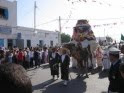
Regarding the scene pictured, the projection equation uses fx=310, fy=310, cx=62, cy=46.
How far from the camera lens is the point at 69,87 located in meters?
13.2

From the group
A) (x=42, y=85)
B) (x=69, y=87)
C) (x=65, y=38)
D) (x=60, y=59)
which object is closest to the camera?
(x=69, y=87)

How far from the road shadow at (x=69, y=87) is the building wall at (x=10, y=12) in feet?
66.2

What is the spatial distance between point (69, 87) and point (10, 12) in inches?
922

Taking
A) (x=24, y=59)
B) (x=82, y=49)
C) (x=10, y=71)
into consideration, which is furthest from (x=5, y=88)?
(x=24, y=59)

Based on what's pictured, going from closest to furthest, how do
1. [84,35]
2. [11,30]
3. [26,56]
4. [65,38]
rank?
1. [84,35]
2. [26,56]
3. [11,30]
4. [65,38]

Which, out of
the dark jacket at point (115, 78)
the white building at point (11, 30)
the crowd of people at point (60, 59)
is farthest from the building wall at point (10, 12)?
the dark jacket at point (115, 78)

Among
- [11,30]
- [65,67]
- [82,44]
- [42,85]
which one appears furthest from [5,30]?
[65,67]

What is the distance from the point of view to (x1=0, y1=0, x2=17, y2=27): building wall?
33625 mm

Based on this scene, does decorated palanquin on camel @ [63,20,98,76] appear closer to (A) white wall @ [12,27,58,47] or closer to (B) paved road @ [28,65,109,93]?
(B) paved road @ [28,65,109,93]

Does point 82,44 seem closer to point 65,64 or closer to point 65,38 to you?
point 65,64

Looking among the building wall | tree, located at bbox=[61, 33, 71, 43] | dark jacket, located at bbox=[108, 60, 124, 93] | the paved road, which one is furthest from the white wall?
tree, located at bbox=[61, 33, 71, 43]

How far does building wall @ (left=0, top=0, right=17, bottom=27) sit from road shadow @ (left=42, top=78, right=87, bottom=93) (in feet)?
66.2

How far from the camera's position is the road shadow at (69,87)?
12.3 metres

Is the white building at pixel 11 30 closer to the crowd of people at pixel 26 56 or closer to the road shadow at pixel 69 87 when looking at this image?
the crowd of people at pixel 26 56
